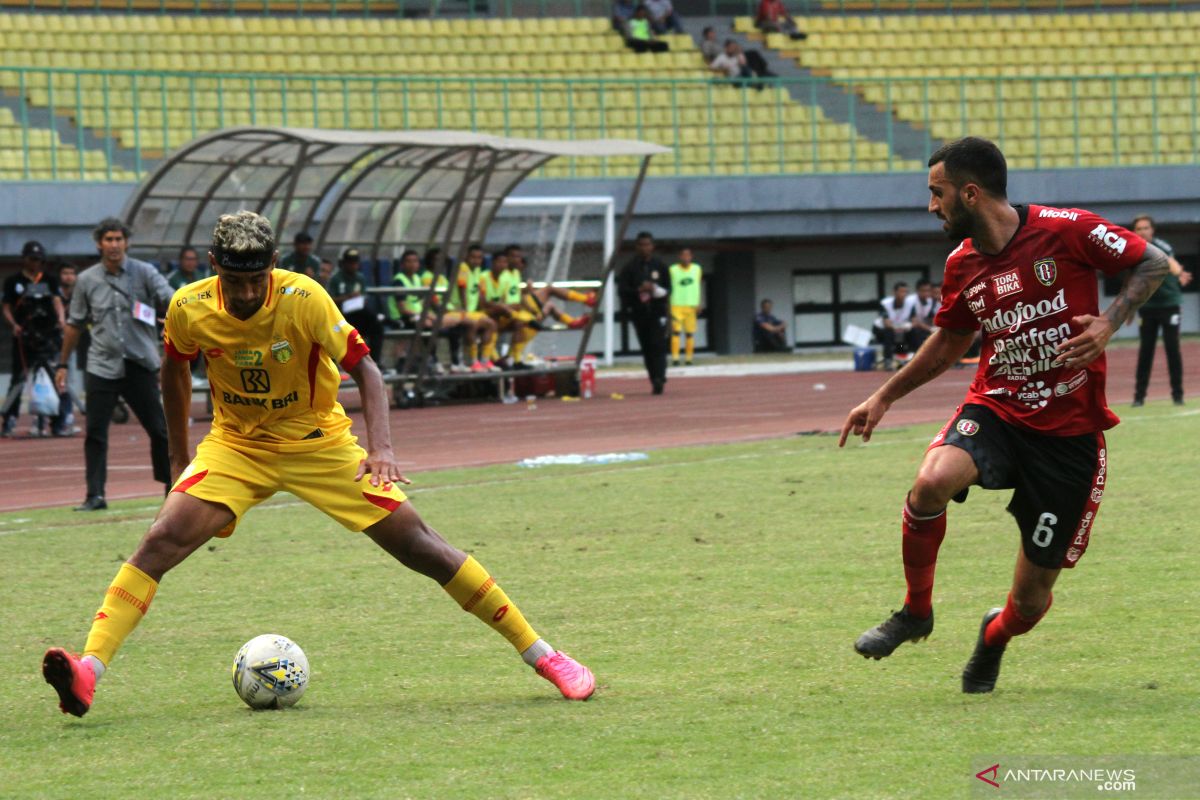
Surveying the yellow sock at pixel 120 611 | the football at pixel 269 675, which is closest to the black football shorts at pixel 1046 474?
the football at pixel 269 675

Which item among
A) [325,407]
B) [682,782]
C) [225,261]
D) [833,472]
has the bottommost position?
[833,472]

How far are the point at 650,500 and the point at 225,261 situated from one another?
22.1ft

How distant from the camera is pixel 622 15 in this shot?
3369 cm

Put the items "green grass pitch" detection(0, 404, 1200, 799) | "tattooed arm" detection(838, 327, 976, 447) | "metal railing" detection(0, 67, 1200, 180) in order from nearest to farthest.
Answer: "green grass pitch" detection(0, 404, 1200, 799), "tattooed arm" detection(838, 327, 976, 447), "metal railing" detection(0, 67, 1200, 180)

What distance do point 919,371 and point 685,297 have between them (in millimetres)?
24020

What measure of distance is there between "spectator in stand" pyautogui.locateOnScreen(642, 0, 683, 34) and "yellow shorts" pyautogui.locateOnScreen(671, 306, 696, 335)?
243 inches

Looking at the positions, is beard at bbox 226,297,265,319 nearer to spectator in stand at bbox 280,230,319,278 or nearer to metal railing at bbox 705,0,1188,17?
spectator in stand at bbox 280,230,319,278

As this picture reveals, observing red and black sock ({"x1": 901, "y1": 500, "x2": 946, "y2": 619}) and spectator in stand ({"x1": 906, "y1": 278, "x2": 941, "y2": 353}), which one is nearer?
red and black sock ({"x1": 901, "y1": 500, "x2": 946, "y2": 619})

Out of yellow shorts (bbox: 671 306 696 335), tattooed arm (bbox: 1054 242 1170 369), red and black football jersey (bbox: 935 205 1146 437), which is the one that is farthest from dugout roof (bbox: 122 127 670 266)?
tattooed arm (bbox: 1054 242 1170 369)

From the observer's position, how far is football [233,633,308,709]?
6168 millimetres

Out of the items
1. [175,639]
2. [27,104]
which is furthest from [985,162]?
[27,104]

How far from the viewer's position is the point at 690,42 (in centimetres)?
3400

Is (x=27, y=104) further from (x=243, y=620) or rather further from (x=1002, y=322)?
(x=1002, y=322)

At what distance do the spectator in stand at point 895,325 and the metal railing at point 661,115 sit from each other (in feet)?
→ 14.0
